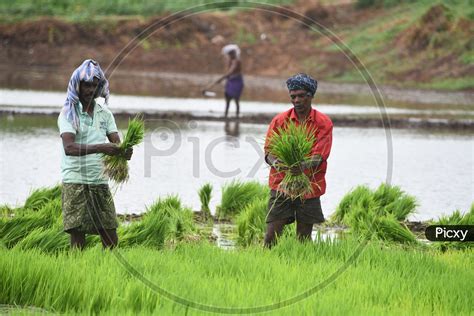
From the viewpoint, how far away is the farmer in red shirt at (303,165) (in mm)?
7688

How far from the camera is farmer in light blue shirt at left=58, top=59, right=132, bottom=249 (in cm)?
722

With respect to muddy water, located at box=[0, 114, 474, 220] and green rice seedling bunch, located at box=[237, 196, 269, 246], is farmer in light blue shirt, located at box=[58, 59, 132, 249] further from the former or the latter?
muddy water, located at box=[0, 114, 474, 220]

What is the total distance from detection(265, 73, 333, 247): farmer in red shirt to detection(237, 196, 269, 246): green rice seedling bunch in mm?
1380

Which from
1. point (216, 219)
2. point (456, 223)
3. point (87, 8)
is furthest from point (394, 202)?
point (87, 8)

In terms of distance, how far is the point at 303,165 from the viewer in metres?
7.59

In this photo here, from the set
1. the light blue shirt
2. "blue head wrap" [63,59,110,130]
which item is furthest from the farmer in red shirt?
"blue head wrap" [63,59,110,130]

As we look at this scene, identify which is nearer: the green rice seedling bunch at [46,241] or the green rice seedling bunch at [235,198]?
the green rice seedling bunch at [46,241]

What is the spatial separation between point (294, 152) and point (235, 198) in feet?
11.3

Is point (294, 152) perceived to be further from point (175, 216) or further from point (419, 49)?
point (419, 49)

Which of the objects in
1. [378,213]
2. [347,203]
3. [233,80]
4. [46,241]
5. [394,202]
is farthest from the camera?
[233,80]

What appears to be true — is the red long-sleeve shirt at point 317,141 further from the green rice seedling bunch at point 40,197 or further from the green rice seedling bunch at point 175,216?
the green rice seedling bunch at point 40,197

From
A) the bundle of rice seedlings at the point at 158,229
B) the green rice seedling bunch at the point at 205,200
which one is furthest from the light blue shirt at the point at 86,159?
the green rice seedling bunch at the point at 205,200

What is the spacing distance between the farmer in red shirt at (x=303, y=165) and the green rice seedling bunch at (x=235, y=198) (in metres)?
2.83

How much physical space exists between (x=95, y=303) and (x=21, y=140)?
12050 mm
